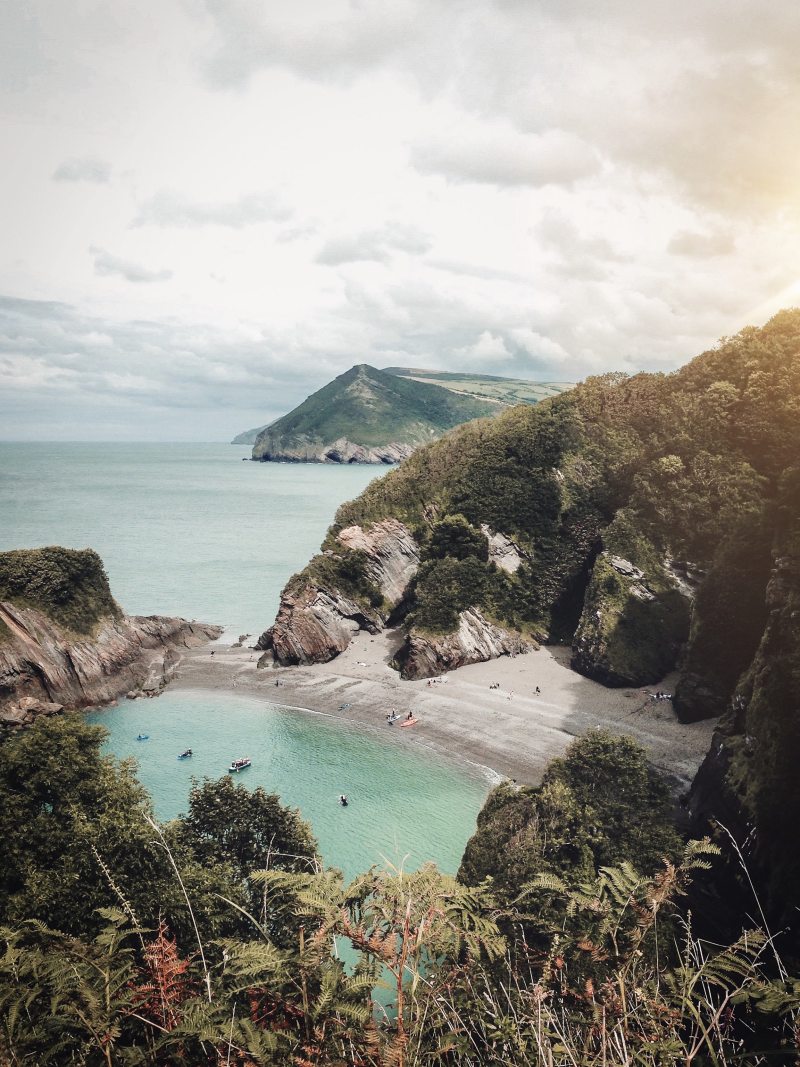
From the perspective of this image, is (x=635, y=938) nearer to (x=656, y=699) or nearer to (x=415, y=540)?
(x=656, y=699)

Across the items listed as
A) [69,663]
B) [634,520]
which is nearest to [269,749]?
[69,663]

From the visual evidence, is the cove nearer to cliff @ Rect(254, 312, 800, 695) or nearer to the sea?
the sea

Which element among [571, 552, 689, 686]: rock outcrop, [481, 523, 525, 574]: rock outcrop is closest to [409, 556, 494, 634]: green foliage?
[481, 523, 525, 574]: rock outcrop

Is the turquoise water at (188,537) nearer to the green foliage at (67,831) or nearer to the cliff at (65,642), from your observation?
the cliff at (65,642)

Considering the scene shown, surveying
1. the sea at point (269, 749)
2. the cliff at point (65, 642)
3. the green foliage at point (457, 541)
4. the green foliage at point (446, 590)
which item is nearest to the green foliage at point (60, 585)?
the cliff at point (65, 642)

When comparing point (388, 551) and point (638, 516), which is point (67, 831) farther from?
point (638, 516)

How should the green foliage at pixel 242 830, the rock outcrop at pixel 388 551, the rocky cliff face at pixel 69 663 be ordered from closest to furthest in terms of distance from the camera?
the green foliage at pixel 242 830 → the rocky cliff face at pixel 69 663 → the rock outcrop at pixel 388 551

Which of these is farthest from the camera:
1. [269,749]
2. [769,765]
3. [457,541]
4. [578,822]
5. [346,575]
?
[346,575]
